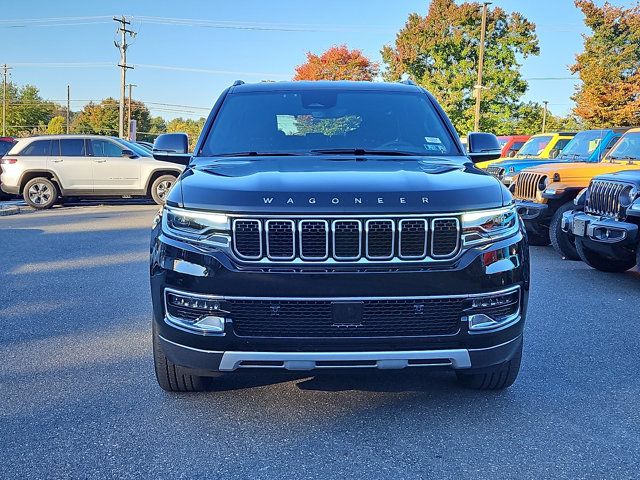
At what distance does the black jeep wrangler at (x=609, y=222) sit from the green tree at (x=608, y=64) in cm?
2884

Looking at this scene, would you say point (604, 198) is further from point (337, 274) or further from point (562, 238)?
point (337, 274)

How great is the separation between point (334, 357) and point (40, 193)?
1557 cm

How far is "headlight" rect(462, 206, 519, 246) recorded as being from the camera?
343 cm

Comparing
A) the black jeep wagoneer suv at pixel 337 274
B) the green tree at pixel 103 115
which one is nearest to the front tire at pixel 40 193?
the black jeep wagoneer suv at pixel 337 274

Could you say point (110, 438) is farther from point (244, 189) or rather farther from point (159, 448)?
point (244, 189)

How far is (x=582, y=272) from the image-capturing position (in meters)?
8.66

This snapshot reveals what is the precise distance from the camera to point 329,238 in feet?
10.9

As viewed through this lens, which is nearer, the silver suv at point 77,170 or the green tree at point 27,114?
the silver suv at point 77,170

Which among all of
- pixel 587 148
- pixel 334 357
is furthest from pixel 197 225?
pixel 587 148

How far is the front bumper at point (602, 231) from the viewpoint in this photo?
24.0 ft

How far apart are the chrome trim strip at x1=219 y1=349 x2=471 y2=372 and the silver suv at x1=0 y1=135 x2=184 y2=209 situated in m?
14.4

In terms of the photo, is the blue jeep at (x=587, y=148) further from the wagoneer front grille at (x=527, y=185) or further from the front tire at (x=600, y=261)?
the front tire at (x=600, y=261)

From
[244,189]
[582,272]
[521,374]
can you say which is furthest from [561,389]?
[582,272]

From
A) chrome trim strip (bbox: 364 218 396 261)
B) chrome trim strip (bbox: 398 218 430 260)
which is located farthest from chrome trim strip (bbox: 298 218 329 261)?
chrome trim strip (bbox: 398 218 430 260)
